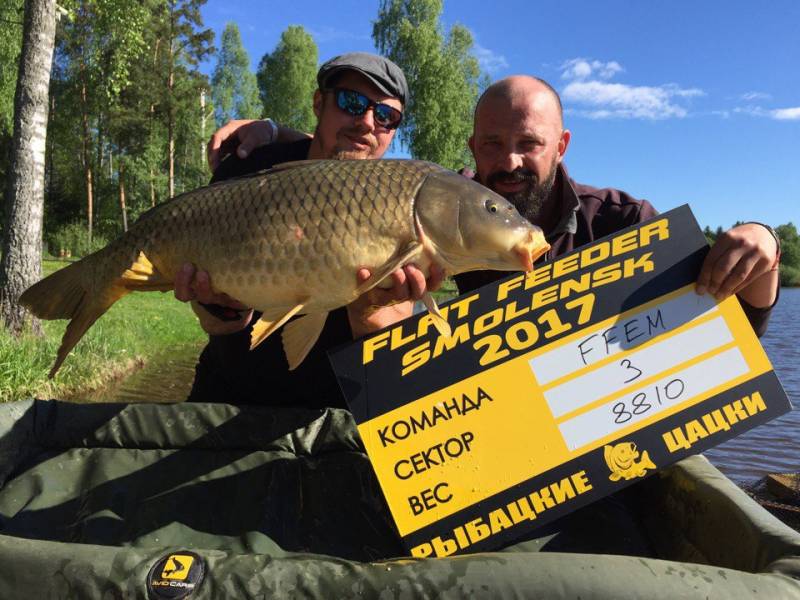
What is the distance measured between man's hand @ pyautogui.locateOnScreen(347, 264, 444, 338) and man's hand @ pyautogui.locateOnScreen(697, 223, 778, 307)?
23.9 inches


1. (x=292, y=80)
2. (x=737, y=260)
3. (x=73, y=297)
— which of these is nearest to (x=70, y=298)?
(x=73, y=297)

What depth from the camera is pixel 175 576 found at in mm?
905

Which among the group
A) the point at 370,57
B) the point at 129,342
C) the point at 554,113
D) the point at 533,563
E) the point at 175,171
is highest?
the point at 175,171

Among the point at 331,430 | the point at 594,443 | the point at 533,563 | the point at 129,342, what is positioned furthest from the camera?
the point at 129,342

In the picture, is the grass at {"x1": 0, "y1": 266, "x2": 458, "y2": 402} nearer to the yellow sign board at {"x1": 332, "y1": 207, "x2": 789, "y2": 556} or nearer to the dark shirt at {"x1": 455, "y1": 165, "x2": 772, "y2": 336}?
the dark shirt at {"x1": 455, "y1": 165, "x2": 772, "y2": 336}

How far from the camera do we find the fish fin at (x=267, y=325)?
1328 millimetres

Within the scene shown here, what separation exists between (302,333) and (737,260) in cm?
99

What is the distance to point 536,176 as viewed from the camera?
1884mm

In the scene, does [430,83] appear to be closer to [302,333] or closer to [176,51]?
[176,51]

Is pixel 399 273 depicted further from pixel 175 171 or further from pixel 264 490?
pixel 175 171

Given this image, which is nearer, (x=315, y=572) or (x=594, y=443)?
(x=315, y=572)

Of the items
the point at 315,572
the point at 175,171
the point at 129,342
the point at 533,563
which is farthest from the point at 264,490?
the point at 175,171

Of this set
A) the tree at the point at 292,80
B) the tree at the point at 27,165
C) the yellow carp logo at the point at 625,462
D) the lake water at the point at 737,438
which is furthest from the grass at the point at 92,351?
the tree at the point at 292,80

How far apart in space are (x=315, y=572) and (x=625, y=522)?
825 millimetres
